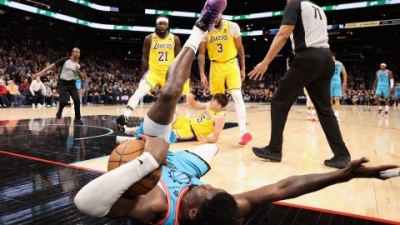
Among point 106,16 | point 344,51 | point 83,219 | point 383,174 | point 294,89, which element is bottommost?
point 83,219

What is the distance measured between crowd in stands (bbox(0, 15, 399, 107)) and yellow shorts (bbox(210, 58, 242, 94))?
10.8m

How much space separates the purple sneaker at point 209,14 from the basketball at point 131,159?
44.7 inches

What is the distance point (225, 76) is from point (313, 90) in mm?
1666

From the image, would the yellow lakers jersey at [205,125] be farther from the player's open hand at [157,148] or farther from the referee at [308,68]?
the player's open hand at [157,148]

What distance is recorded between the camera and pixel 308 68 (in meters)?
3.28

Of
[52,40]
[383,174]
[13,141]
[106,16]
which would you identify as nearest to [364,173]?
[383,174]

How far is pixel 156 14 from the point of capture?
31.4m

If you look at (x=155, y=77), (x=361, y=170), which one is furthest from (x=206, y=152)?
(x=155, y=77)

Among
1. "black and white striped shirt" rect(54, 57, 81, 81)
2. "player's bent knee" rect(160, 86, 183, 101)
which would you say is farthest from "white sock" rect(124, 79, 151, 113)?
"player's bent knee" rect(160, 86, 183, 101)

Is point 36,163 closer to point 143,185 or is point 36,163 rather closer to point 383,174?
point 143,185

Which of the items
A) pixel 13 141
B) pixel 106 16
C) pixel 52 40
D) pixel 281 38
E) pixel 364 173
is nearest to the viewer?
pixel 364 173

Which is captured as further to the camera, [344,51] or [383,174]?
[344,51]

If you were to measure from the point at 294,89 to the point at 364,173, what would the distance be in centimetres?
174

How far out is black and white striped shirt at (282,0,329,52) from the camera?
3.31 meters
